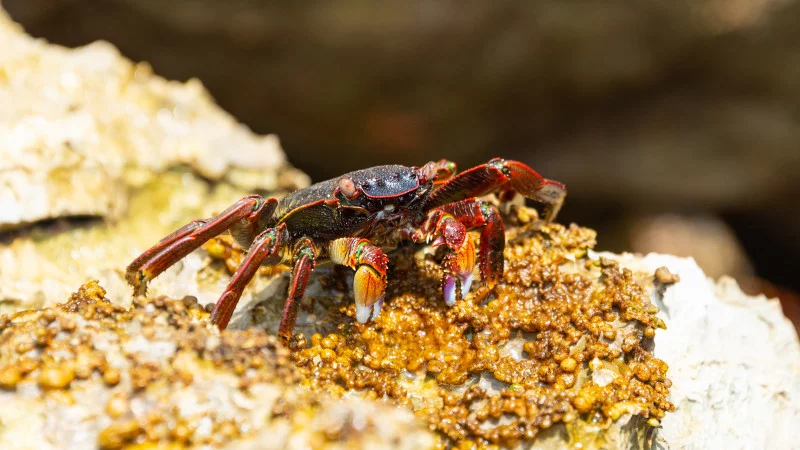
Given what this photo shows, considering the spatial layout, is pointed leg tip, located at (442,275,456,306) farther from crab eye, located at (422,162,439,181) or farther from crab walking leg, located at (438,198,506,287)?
crab eye, located at (422,162,439,181)

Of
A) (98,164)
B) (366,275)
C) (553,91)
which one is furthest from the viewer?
(553,91)

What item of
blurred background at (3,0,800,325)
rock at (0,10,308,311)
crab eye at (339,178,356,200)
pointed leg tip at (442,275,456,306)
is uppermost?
blurred background at (3,0,800,325)

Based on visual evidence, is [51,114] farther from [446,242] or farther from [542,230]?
[542,230]

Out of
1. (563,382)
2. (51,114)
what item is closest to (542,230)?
(563,382)

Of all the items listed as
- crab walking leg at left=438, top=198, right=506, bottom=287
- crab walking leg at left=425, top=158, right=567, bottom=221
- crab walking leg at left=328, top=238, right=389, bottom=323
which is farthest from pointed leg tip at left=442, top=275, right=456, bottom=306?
crab walking leg at left=425, top=158, right=567, bottom=221

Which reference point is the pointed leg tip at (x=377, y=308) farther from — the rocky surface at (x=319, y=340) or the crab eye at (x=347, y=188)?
the crab eye at (x=347, y=188)

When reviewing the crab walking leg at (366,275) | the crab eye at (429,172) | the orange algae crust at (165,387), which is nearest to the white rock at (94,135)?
the crab eye at (429,172)

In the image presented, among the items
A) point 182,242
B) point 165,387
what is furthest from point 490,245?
point 165,387

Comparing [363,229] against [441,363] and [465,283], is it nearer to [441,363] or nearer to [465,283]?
[465,283]
